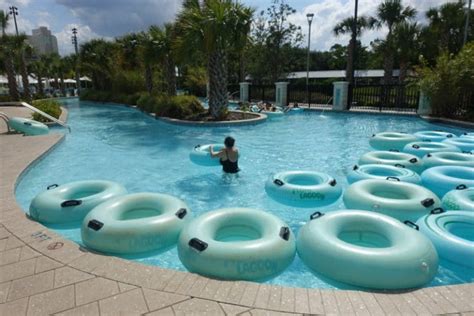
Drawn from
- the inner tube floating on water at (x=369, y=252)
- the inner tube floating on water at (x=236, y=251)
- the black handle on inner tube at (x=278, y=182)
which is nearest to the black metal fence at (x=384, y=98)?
the black handle on inner tube at (x=278, y=182)

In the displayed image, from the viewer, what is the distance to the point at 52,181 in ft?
25.0

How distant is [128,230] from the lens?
3820mm

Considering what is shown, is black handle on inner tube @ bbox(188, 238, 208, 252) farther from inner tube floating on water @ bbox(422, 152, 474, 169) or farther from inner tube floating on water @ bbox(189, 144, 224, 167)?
inner tube floating on water @ bbox(422, 152, 474, 169)

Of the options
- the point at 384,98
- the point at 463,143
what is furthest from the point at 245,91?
the point at 463,143

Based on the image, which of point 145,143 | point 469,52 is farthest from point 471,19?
point 145,143

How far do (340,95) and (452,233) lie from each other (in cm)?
1696

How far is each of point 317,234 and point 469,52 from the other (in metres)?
14.3

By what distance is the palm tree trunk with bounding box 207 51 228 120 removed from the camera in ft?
49.9

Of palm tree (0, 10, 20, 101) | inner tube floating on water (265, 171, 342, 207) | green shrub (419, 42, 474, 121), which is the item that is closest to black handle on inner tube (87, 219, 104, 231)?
inner tube floating on water (265, 171, 342, 207)

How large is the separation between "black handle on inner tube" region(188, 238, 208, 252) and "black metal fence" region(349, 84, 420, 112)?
701 inches

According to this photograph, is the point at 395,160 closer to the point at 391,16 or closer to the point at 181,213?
the point at 181,213

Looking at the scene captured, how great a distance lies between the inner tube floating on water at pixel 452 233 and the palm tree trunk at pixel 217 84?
12.4 m

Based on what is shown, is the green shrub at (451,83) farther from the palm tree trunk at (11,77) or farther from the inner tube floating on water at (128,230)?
the palm tree trunk at (11,77)

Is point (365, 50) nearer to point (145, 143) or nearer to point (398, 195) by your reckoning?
point (145, 143)
